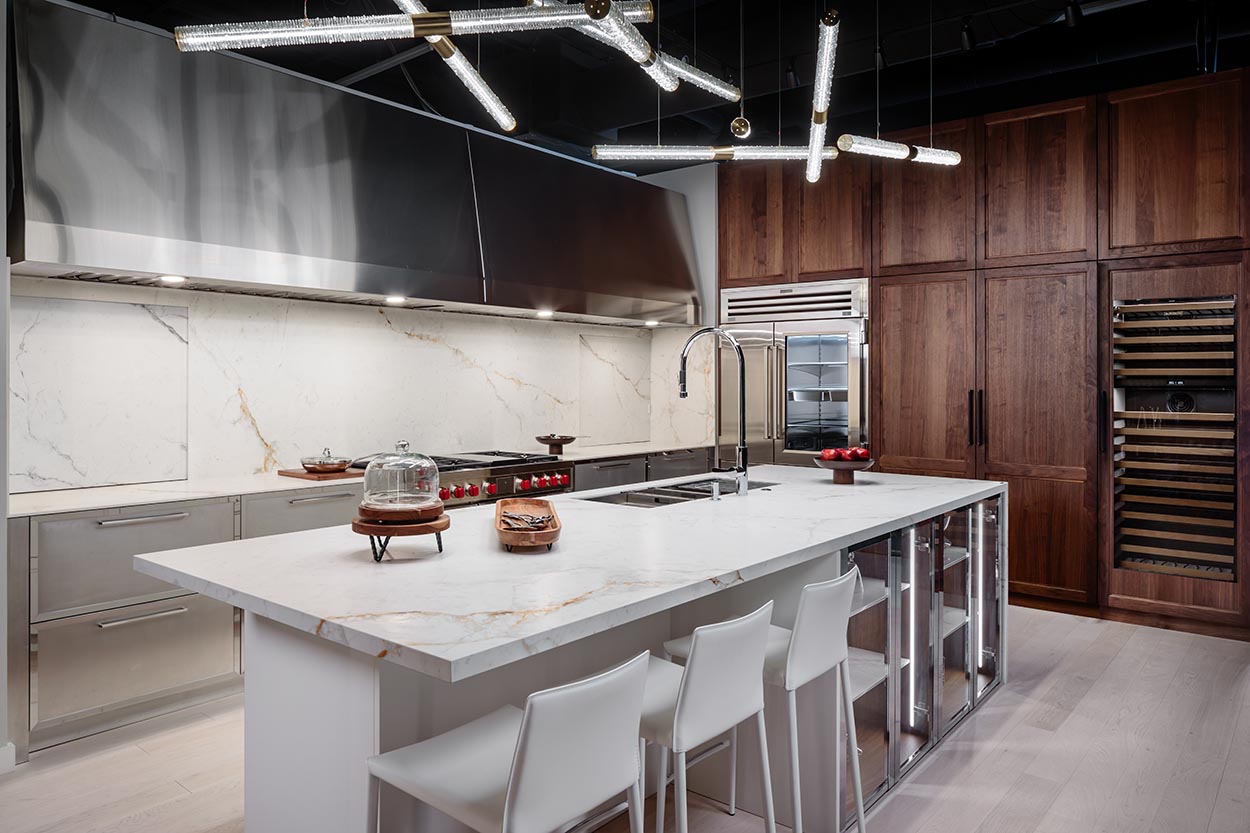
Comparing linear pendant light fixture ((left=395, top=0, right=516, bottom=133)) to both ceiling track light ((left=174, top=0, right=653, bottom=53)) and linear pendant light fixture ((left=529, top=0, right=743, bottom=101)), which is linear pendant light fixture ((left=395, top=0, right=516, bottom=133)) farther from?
linear pendant light fixture ((left=529, top=0, right=743, bottom=101))

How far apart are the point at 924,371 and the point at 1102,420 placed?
3.42 feet

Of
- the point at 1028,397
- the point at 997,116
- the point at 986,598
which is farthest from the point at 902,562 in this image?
the point at 997,116

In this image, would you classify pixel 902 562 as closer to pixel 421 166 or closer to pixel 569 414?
pixel 421 166

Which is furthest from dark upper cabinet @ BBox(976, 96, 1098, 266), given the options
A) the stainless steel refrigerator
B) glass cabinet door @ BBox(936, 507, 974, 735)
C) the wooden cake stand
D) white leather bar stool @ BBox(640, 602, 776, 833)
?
the wooden cake stand

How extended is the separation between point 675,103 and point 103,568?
364cm

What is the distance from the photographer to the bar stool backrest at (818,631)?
2.15 metres

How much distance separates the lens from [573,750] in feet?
4.87

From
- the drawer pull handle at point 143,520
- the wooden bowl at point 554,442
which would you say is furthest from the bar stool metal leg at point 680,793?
the wooden bowl at point 554,442

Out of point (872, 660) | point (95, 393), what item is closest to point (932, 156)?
point (872, 660)

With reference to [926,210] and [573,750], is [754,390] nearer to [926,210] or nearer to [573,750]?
[926,210]

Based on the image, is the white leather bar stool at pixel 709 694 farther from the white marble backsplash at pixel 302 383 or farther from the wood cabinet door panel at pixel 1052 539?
the wood cabinet door panel at pixel 1052 539

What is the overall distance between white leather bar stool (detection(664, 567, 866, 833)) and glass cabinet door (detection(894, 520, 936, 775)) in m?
0.46

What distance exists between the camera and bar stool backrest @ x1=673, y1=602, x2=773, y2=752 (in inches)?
71.7

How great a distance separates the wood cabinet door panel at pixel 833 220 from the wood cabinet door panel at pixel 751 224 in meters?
0.12
